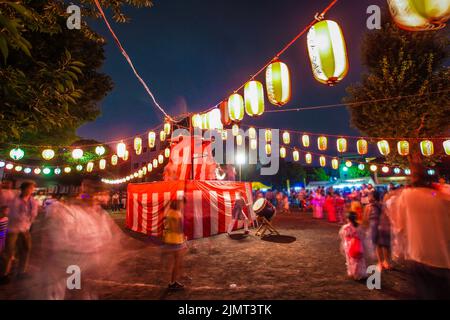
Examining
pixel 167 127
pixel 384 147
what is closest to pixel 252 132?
pixel 167 127

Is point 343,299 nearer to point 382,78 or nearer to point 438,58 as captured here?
point 382,78

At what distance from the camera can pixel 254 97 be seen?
8344 mm

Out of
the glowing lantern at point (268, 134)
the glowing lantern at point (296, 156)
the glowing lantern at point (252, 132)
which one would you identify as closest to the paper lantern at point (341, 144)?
the glowing lantern at point (296, 156)

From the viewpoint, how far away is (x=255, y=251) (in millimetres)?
8289

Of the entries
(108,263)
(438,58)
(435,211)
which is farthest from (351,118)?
(108,263)

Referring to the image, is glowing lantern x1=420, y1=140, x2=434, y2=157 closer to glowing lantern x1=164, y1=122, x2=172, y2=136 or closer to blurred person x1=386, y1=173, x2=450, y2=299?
blurred person x1=386, y1=173, x2=450, y2=299

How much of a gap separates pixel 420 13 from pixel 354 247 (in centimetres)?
446

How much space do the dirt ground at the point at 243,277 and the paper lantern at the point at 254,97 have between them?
15.9 feet

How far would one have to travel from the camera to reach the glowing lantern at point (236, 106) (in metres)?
9.27

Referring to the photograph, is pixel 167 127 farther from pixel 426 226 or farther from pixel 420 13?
pixel 426 226

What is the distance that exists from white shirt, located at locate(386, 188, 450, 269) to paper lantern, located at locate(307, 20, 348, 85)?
2.92 meters

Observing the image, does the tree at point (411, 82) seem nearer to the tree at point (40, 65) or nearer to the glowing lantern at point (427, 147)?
the glowing lantern at point (427, 147)

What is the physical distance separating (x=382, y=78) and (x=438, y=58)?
3057 mm
